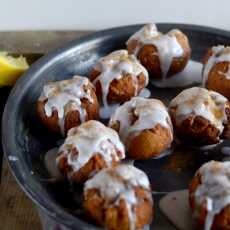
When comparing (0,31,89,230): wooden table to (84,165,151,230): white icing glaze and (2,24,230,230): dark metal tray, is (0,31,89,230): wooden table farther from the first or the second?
(84,165,151,230): white icing glaze

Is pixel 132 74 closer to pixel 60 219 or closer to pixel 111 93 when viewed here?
pixel 111 93

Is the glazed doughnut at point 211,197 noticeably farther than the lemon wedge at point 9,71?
No

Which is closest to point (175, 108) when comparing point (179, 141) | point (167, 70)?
point (179, 141)

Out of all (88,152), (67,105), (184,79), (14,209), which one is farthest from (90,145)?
(184,79)

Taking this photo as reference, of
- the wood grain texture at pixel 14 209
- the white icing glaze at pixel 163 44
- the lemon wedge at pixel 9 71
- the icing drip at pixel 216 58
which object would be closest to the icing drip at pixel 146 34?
the white icing glaze at pixel 163 44

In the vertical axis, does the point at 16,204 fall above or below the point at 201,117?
below

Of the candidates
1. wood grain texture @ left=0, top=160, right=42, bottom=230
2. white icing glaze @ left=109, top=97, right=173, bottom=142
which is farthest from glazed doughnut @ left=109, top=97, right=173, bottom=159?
wood grain texture @ left=0, top=160, right=42, bottom=230

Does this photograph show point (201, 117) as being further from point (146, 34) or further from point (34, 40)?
point (34, 40)

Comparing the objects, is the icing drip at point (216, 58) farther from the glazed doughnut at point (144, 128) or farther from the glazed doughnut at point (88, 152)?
the glazed doughnut at point (88, 152)
